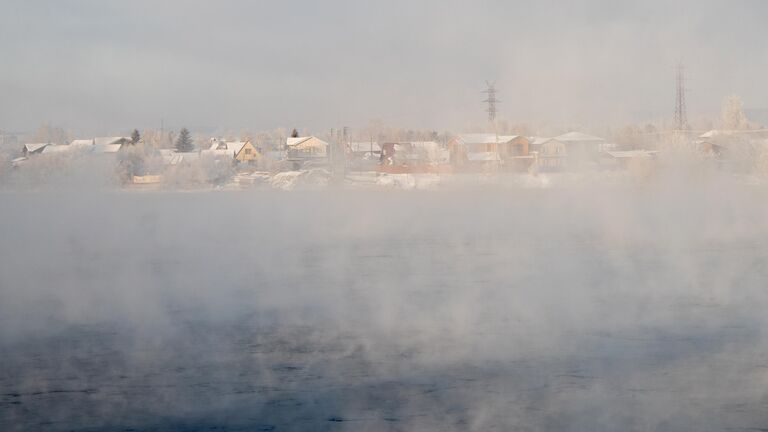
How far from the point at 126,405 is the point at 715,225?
36.3 ft

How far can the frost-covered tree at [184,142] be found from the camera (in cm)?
2443

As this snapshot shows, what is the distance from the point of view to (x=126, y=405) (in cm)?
427

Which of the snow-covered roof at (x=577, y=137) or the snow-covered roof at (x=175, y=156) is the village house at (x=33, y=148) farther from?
the snow-covered roof at (x=577, y=137)

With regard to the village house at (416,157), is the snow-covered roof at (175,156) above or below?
above

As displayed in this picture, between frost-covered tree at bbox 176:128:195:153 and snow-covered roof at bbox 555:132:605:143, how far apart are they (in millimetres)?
10720

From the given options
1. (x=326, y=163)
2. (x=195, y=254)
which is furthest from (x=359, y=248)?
(x=326, y=163)

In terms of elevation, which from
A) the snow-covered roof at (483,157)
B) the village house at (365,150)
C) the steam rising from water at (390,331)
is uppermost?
the village house at (365,150)

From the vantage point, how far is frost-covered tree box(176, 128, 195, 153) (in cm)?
2443

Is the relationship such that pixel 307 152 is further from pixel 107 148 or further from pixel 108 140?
pixel 107 148

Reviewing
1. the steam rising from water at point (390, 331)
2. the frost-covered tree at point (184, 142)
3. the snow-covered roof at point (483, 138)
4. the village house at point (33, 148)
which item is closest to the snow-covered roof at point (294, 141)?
the frost-covered tree at point (184, 142)

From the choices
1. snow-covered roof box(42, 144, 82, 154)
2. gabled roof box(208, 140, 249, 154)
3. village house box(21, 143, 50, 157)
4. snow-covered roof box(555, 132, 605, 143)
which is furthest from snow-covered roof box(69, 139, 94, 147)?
snow-covered roof box(555, 132, 605, 143)

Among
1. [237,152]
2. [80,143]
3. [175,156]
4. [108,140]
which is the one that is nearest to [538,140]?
[237,152]

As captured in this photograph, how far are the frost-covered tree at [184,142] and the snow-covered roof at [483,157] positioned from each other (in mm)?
8544

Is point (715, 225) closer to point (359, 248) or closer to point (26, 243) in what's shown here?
point (359, 248)
